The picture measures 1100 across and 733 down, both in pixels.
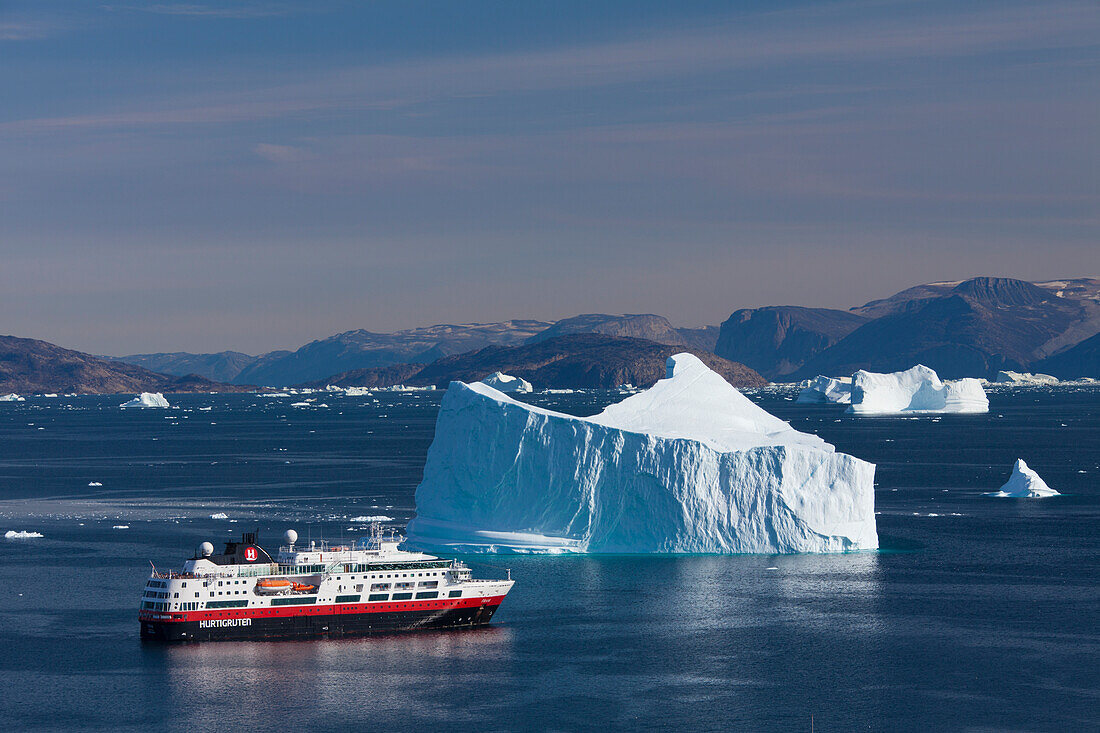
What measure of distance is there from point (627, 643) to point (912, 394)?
495 feet

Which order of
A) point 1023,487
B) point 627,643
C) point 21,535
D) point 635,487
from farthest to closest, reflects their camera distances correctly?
point 1023,487, point 21,535, point 635,487, point 627,643

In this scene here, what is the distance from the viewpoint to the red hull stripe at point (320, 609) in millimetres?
40156

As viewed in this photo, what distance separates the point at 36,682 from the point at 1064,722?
2600 centimetres

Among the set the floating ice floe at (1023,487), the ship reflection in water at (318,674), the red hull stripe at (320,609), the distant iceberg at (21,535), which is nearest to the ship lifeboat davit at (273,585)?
the red hull stripe at (320,609)

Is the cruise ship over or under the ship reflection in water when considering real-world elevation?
over

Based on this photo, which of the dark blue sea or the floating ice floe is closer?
the dark blue sea

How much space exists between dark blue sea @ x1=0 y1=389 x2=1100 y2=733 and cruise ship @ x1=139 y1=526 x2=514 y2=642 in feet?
2.59

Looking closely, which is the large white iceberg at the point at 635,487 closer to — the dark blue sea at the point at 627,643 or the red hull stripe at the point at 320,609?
the dark blue sea at the point at 627,643

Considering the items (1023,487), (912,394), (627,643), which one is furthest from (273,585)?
(912,394)

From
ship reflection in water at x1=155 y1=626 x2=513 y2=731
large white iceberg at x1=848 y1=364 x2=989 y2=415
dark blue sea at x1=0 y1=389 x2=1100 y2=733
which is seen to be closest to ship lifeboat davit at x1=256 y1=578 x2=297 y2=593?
ship reflection in water at x1=155 y1=626 x2=513 y2=731

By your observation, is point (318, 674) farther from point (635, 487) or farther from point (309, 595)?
point (635, 487)

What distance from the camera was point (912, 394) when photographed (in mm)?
182375

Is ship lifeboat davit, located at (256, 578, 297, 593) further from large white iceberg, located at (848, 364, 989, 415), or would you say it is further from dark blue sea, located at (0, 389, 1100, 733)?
large white iceberg, located at (848, 364, 989, 415)

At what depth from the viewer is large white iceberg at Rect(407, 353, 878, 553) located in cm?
5162
